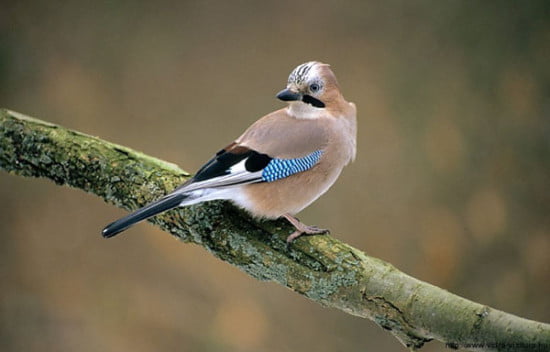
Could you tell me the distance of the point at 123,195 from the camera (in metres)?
2.71

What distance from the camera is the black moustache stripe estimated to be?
2468mm

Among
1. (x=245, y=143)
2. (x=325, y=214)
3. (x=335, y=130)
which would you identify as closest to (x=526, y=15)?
(x=325, y=214)

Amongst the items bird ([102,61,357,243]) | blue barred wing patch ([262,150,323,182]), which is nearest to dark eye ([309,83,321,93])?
bird ([102,61,357,243])

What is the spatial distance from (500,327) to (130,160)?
1.54 meters

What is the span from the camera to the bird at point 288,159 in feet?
7.68

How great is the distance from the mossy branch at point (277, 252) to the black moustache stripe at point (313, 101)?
453 millimetres

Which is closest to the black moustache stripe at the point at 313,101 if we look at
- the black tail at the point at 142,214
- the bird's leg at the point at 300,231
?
the bird's leg at the point at 300,231

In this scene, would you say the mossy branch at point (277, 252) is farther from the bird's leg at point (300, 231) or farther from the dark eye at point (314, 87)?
the dark eye at point (314, 87)

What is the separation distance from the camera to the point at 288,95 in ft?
7.73

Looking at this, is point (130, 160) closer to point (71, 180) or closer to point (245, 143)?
point (71, 180)

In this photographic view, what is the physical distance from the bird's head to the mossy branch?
0.45m

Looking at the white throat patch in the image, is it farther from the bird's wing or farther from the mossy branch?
the mossy branch

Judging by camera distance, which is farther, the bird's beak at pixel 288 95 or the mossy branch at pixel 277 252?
the bird's beak at pixel 288 95

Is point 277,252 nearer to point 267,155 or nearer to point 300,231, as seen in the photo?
point 300,231
